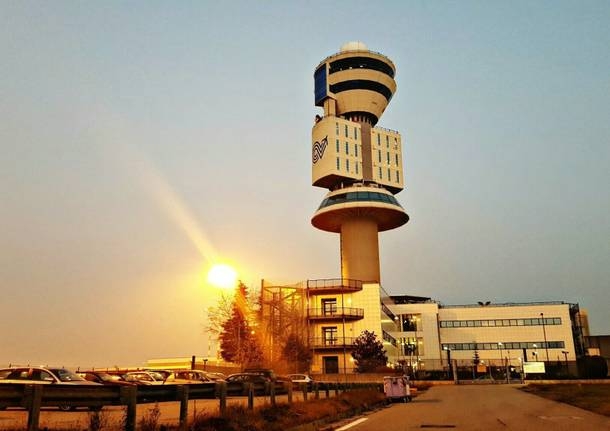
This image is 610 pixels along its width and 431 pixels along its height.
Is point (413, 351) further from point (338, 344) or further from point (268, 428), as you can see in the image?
point (268, 428)

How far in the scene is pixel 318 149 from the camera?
8906 centimetres

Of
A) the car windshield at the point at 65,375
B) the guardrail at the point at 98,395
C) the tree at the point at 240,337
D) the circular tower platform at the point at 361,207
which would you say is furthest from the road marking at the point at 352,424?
the circular tower platform at the point at 361,207

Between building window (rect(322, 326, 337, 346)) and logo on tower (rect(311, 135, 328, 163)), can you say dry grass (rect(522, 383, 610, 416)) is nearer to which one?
building window (rect(322, 326, 337, 346))

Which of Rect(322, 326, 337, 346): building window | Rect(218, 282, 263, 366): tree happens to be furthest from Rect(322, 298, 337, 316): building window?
Rect(218, 282, 263, 366): tree

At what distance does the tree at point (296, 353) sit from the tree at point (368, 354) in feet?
20.6

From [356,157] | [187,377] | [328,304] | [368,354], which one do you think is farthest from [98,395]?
[356,157]

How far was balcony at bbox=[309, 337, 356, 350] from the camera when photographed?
237 feet

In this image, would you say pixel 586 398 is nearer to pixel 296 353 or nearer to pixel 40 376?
pixel 40 376

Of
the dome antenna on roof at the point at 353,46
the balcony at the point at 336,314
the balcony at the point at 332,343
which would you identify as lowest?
the balcony at the point at 332,343

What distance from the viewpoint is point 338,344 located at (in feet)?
239

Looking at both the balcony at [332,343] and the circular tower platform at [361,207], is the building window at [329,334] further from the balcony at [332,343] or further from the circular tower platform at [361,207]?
the circular tower platform at [361,207]

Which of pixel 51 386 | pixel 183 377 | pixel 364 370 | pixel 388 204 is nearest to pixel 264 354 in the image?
pixel 364 370

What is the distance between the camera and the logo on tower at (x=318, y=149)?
87438 mm

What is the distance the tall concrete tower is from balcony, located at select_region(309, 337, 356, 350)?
12223mm
